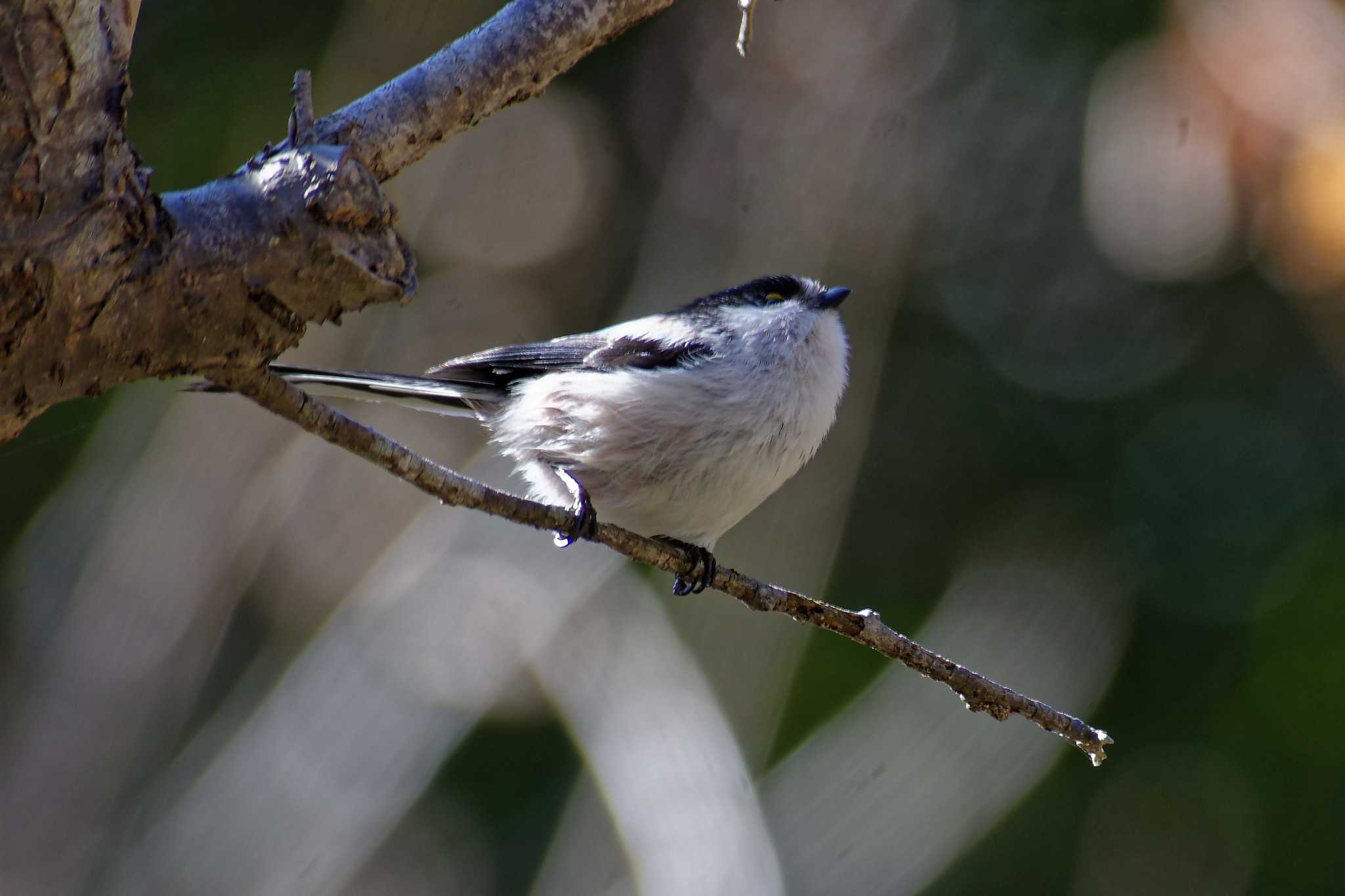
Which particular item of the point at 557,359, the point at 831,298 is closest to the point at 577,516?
the point at 557,359

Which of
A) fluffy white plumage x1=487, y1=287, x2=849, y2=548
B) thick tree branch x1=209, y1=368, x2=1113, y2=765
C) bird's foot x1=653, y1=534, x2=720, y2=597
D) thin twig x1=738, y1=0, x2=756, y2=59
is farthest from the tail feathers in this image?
thin twig x1=738, y1=0, x2=756, y2=59

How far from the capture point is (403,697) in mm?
5801

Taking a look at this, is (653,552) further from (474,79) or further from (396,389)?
(474,79)

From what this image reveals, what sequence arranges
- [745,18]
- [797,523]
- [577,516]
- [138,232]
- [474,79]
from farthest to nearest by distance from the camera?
[797,523], [577,516], [745,18], [474,79], [138,232]

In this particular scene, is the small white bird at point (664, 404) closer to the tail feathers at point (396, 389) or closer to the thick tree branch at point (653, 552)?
the tail feathers at point (396, 389)

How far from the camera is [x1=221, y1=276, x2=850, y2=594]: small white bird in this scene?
3.45 metres

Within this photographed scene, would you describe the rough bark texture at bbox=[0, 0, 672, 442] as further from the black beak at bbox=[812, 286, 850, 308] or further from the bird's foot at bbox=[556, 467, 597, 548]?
the black beak at bbox=[812, 286, 850, 308]

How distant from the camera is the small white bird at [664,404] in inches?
136

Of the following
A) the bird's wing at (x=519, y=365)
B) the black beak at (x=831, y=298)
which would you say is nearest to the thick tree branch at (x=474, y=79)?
the bird's wing at (x=519, y=365)

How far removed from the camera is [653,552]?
305 centimetres

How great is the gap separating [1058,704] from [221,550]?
13.0ft

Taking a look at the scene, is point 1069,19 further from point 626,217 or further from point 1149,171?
point 626,217

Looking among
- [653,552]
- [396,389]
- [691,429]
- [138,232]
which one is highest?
[138,232]

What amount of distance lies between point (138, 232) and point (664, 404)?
2017 millimetres
